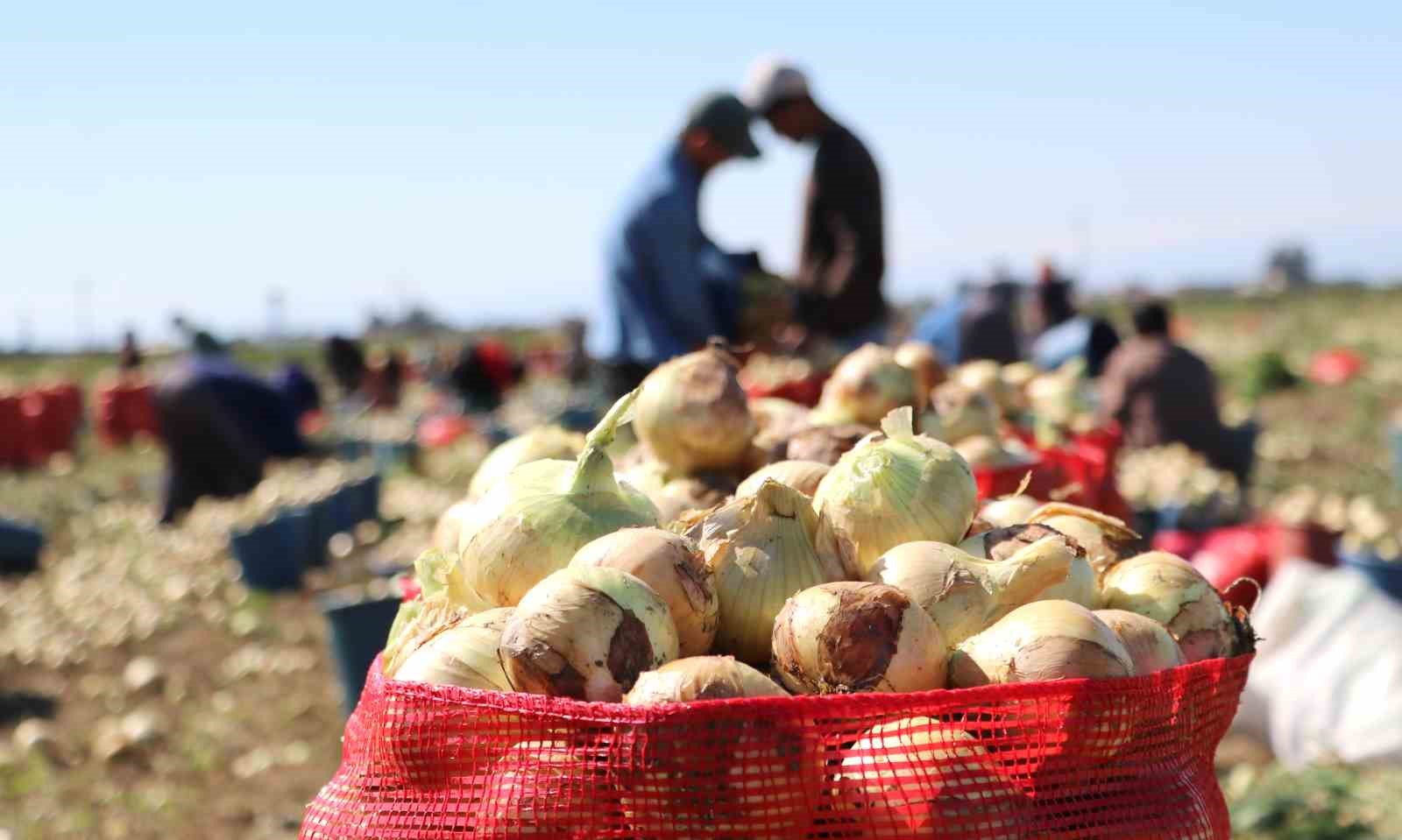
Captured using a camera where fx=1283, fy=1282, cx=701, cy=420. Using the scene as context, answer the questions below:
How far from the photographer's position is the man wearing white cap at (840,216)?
4887 millimetres

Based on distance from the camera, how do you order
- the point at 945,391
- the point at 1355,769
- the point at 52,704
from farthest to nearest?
the point at 52,704 → the point at 1355,769 → the point at 945,391

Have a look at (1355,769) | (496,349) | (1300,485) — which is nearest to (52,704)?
(1355,769)

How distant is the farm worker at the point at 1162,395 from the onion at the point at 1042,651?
20.4ft

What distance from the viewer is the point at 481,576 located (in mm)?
1686

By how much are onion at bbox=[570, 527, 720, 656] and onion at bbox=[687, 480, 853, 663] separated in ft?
0.15

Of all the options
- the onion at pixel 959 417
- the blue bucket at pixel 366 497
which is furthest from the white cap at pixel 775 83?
the blue bucket at pixel 366 497

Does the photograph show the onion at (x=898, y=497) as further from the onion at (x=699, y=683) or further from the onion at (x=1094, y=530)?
the onion at (x=699, y=683)

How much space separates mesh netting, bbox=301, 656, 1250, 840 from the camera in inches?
51.4

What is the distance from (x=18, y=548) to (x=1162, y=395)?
25.4ft

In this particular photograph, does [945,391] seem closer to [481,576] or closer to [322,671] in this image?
[481,576]

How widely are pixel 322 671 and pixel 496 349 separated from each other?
11.7 metres

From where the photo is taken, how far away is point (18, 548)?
9.05 m

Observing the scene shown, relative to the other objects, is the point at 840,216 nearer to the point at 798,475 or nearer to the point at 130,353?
the point at 798,475

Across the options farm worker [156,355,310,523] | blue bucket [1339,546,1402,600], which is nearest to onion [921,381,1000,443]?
blue bucket [1339,546,1402,600]
